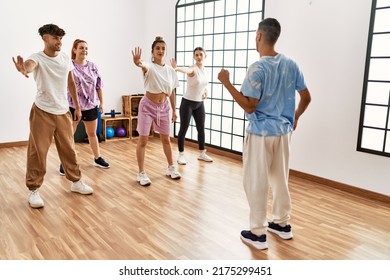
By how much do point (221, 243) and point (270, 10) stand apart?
289 centimetres

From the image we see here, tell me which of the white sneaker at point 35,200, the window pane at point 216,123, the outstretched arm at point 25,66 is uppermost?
the outstretched arm at point 25,66

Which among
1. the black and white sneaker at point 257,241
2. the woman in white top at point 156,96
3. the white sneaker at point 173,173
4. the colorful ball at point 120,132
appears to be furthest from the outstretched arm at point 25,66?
the colorful ball at point 120,132

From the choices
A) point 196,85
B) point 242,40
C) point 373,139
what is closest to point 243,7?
point 242,40

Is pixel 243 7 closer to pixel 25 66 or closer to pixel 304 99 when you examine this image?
pixel 304 99

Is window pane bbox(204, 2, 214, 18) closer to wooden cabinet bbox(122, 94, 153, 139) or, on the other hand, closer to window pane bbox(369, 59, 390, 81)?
wooden cabinet bbox(122, 94, 153, 139)

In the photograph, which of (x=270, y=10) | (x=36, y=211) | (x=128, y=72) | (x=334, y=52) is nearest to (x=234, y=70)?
(x=270, y=10)

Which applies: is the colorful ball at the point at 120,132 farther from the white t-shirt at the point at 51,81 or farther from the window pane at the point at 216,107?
the white t-shirt at the point at 51,81

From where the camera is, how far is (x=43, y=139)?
9.72ft

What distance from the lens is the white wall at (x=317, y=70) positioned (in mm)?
3445

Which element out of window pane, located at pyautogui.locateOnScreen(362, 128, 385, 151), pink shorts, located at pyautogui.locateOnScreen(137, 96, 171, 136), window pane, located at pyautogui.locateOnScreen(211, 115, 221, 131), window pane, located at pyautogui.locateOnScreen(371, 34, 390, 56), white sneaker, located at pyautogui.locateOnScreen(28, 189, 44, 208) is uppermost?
window pane, located at pyautogui.locateOnScreen(371, 34, 390, 56)

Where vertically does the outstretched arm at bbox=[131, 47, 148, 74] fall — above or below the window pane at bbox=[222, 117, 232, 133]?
above

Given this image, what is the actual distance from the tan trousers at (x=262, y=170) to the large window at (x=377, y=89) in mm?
1508

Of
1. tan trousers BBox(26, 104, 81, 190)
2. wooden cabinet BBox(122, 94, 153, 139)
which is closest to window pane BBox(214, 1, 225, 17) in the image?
wooden cabinet BBox(122, 94, 153, 139)

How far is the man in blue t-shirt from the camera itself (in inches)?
84.7
